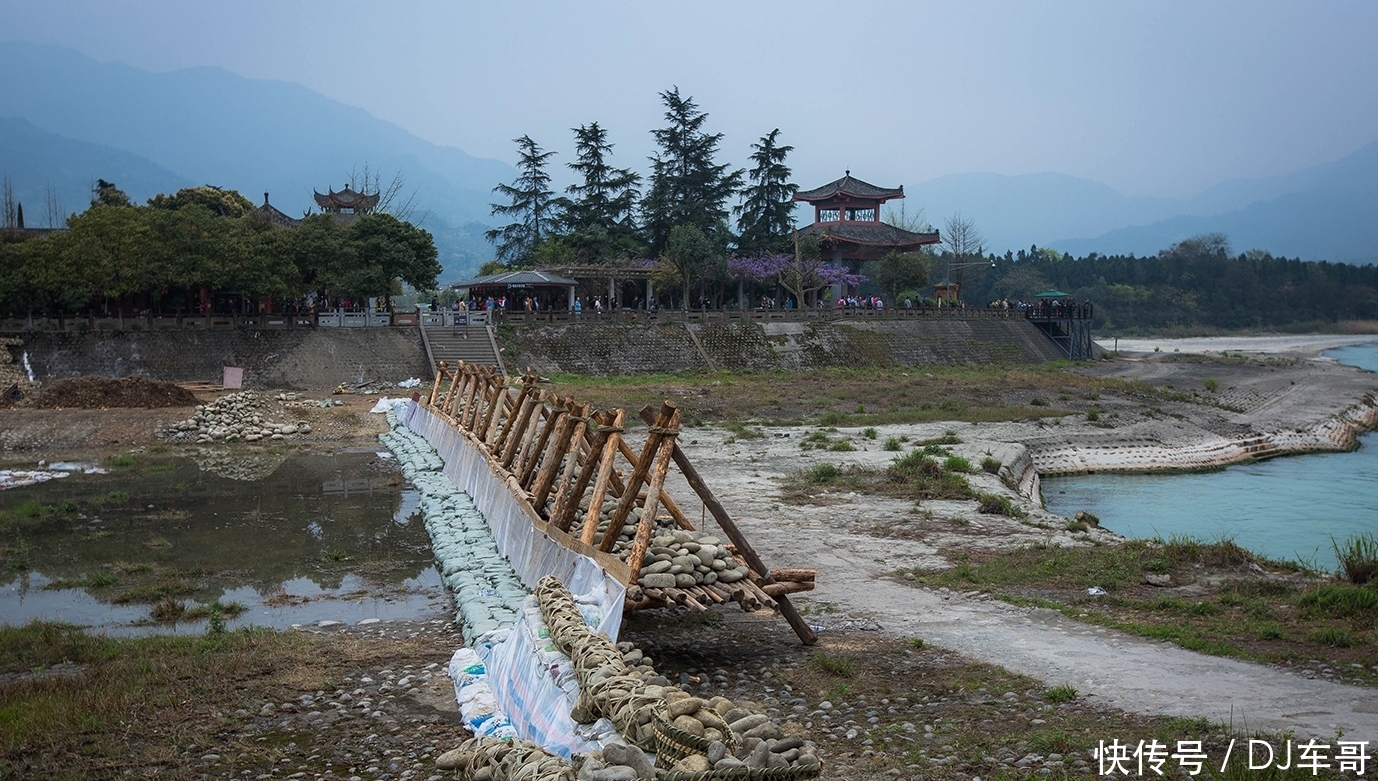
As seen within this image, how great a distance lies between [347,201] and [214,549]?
47.5 m

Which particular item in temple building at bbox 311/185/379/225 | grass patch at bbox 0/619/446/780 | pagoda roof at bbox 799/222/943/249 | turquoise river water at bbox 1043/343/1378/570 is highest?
temple building at bbox 311/185/379/225

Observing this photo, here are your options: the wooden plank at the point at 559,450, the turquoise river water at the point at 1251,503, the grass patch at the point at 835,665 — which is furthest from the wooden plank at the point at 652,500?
the turquoise river water at the point at 1251,503

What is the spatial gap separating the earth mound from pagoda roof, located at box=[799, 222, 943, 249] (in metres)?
38.1

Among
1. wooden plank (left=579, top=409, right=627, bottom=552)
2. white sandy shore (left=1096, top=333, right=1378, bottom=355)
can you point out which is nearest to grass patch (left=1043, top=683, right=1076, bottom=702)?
wooden plank (left=579, top=409, right=627, bottom=552)

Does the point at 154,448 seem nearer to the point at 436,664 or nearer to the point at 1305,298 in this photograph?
the point at 436,664

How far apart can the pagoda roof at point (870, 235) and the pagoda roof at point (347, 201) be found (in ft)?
80.6

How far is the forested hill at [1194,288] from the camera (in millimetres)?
93000

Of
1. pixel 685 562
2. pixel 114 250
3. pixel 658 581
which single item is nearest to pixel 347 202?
pixel 114 250

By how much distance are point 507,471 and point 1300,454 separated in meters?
24.6

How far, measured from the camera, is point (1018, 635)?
882 cm

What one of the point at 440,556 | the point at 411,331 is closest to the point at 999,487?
the point at 440,556

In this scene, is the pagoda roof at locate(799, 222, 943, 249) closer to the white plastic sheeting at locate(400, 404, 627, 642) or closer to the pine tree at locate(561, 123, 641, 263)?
the pine tree at locate(561, 123, 641, 263)

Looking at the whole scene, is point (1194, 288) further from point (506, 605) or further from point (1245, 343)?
point (506, 605)

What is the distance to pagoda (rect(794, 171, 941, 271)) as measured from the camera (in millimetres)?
59375
